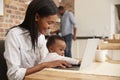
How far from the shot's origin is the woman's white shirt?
1.50 m

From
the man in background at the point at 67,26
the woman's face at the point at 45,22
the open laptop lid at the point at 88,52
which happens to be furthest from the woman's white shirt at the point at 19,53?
the man in background at the point at 67,26

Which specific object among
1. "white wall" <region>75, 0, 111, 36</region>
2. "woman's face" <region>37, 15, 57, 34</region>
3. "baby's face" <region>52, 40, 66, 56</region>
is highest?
"white wall" <region>75, 0, 111, 36</region>

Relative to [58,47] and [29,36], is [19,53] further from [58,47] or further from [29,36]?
[58,47]

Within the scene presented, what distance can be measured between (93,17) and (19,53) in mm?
4970

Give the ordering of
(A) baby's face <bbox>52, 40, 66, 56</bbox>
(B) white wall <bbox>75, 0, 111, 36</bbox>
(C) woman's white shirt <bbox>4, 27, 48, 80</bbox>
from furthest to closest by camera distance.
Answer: (B) white wall <bbox>75, 0, 111, 36</bbox>, (A) baby's face <bbox>52, 40, 66, 56</bbox>, (C) woman's white shirt <bbox>4, 27, 48, 80</bbox>

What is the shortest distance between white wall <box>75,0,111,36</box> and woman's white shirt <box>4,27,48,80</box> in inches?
184

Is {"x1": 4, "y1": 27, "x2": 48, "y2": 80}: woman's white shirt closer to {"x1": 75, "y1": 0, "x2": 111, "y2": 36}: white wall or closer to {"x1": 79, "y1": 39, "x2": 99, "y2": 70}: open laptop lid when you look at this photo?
{"x1": 79, "y1": 39, "x2": 99, "y2": 70}: open laptop lid

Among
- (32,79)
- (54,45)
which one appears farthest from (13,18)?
(32,79)

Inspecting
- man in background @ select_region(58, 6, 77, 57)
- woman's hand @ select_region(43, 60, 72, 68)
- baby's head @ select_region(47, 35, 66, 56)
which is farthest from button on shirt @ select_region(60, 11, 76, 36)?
woman's hand @ select_region(43, 60, 72, 68)

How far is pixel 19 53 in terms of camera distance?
62.2 inches

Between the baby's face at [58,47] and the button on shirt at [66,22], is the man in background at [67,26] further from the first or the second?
the baby's face at [58,47]

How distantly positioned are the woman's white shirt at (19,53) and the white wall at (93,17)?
15.4 ft

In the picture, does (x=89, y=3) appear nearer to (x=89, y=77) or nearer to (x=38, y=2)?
(x=38, y=2)

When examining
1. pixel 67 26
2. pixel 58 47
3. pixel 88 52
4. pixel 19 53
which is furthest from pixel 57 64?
pixel 67 26
